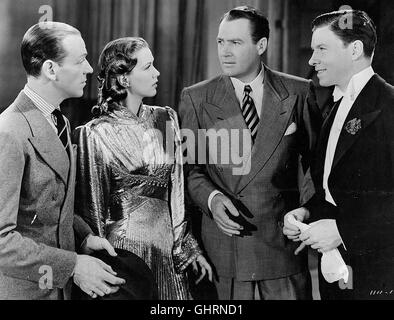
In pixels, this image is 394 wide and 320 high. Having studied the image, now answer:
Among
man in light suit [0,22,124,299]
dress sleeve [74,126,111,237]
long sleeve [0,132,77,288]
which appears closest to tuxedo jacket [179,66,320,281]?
dress sleeve [74,126,111,237]

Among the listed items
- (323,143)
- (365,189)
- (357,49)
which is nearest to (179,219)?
(323,143)

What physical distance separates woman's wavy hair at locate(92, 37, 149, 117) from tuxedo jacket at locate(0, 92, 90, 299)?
0.96 feet

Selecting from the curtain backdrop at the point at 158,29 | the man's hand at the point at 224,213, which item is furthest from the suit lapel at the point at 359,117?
the curtain backdrop at the point at 158,29

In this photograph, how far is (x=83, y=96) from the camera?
7.91ft

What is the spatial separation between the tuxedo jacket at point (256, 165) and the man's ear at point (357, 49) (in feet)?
0.77

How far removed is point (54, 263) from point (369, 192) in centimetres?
136

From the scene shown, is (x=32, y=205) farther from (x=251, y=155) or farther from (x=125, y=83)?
(x=251, y=155)

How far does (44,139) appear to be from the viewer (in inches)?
85.9

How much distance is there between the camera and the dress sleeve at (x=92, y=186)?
237 centimetres

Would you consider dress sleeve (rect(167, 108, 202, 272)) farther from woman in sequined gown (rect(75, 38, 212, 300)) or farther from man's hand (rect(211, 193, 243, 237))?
man's hand (rect(211, 193, 243, 237))

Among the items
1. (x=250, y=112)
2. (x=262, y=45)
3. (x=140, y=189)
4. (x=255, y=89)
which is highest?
(x=262, y=45)

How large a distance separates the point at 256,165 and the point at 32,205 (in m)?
0.96

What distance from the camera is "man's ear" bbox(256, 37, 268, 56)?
95.7 inches

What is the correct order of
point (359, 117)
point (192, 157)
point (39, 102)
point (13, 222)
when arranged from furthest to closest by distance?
point (192, 157), point (359, 117), point (39, 102), point (13, 222)
